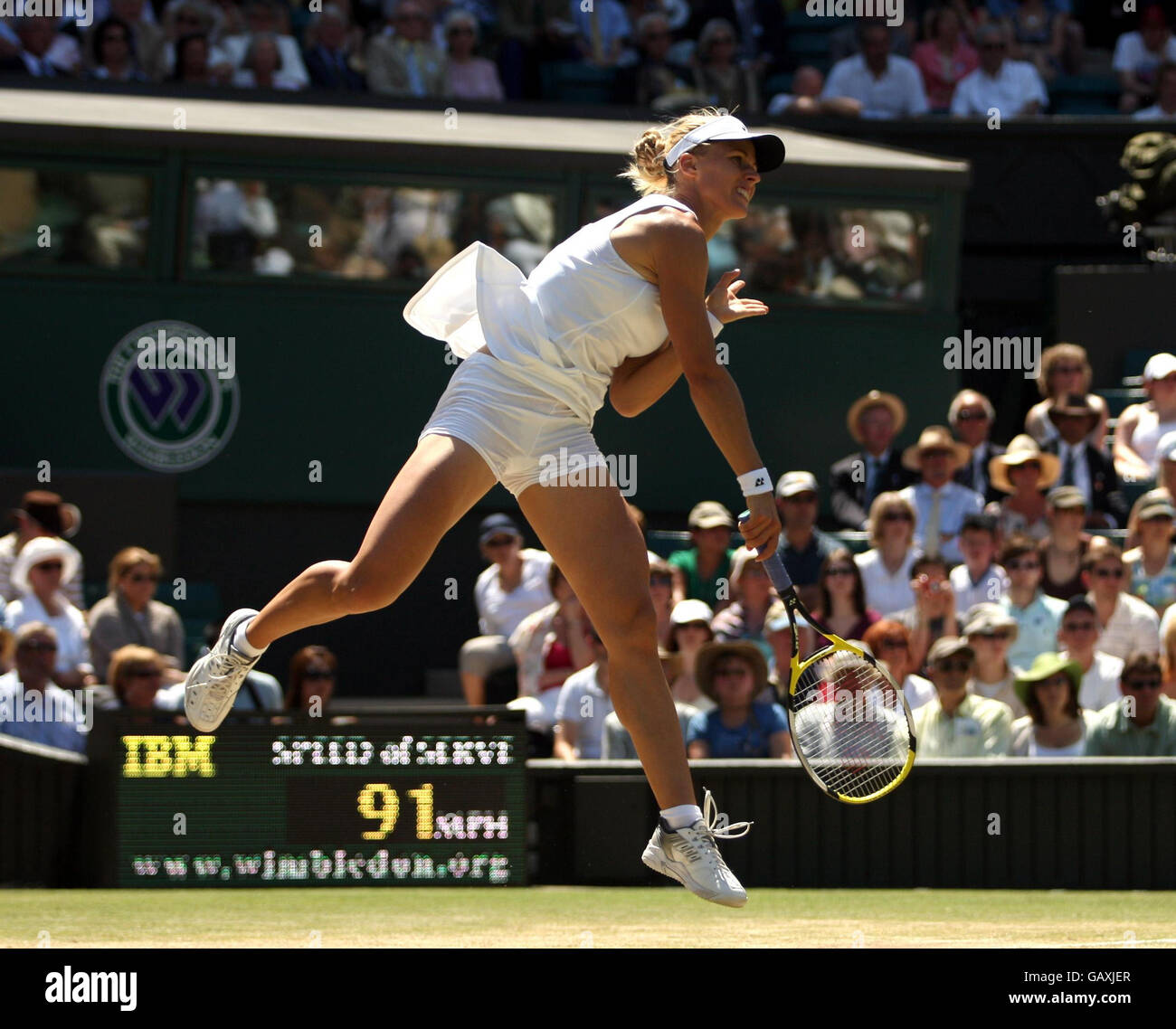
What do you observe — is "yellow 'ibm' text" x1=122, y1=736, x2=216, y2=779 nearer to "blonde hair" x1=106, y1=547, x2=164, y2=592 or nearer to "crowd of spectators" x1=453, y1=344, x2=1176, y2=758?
"crowd of spectators" x1=453, y1=344, x2=1176, y2=758

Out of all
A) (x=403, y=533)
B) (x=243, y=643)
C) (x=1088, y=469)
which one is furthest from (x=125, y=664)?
(x=1088, y=469)

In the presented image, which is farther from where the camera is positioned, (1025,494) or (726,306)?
(1025,494)

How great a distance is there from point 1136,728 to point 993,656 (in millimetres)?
721

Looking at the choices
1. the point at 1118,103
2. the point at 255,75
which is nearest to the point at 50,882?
the point at 255,75

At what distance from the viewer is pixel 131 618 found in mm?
9352

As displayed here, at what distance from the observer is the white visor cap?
4.87m

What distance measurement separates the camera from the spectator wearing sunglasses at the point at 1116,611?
8.97 meters

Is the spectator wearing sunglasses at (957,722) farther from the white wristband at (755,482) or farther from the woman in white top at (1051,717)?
the white wristband at (755,482)

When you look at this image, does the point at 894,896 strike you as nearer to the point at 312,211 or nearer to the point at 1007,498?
the point at 1007,498

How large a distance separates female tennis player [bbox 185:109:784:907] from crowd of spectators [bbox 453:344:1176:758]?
306cm

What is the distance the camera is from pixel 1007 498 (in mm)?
10289

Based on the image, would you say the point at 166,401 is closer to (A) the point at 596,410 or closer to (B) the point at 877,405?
(B) the point at 877,405

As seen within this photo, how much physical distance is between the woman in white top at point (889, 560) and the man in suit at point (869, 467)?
3.58ft

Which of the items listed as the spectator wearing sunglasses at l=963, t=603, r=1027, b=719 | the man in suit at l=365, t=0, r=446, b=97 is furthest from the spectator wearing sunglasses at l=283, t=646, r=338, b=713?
the man in suit at l=365, t=0, r=446, b=97
